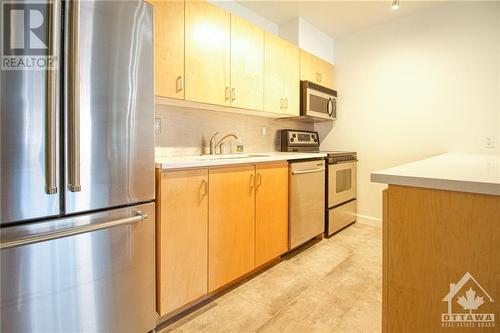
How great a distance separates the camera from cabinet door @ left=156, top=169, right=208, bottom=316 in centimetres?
138

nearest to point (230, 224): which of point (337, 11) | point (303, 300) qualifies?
point (303, 300)

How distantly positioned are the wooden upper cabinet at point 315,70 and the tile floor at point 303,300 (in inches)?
77.7

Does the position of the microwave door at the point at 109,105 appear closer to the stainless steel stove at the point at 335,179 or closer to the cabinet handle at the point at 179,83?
the cabinet handle at the point at 179,83

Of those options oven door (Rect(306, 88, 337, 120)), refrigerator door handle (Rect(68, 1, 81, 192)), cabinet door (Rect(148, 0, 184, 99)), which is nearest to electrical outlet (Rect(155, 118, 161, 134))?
cabinet door (Rect(148, 0, 184, 99))

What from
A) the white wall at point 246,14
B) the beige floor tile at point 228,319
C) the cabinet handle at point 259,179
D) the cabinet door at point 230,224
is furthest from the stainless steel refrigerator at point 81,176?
the white wall at point 246,14

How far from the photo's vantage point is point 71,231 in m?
1.02

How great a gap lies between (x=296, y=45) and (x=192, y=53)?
1531 millimetres

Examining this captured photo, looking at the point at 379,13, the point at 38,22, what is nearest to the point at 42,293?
the point at 38,22

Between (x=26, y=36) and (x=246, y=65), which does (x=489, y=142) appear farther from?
(x=26, y=36)

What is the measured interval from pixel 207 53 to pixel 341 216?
2283mm

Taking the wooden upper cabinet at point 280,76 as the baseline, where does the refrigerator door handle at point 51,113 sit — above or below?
below

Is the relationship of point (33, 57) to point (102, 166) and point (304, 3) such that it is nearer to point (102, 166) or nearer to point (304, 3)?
point (102, 166)

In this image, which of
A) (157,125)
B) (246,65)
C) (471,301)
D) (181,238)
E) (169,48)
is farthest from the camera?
(246,65)

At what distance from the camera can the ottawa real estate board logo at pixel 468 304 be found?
0.76m
